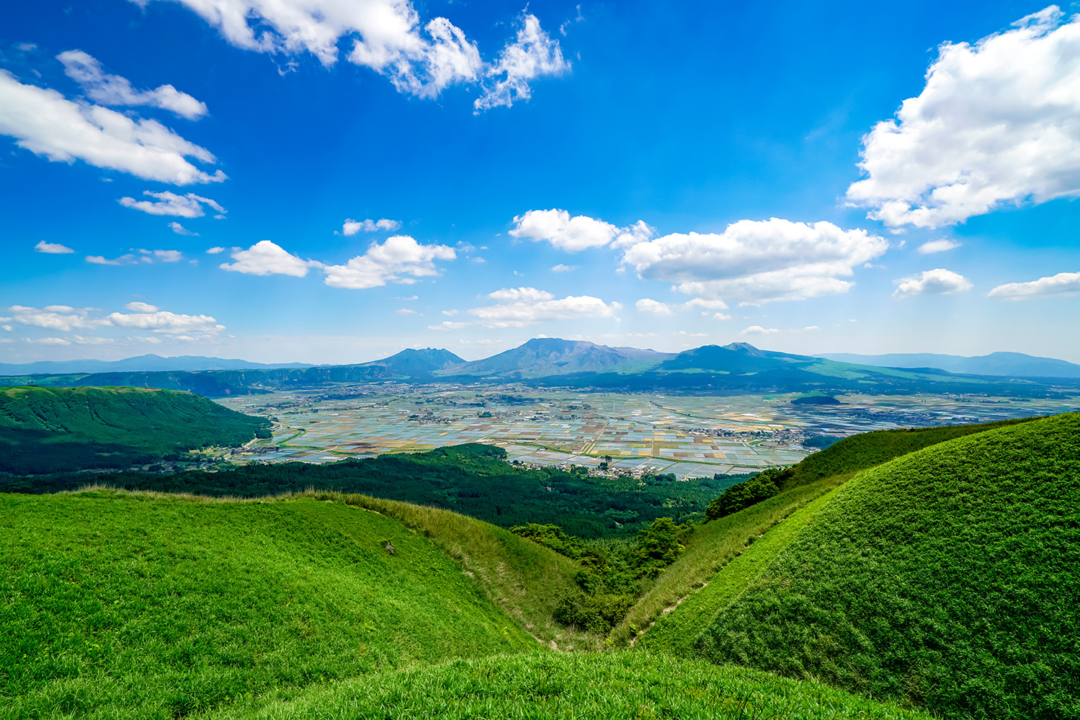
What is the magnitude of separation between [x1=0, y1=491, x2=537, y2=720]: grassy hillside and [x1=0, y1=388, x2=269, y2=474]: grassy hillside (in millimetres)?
157090

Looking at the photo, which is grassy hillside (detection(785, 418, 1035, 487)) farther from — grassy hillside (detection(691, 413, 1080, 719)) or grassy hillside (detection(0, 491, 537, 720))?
grassy hillside (detection(0, 491, 537, 720))

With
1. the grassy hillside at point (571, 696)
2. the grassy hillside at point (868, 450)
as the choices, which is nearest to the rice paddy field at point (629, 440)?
the grassy hillside at point (868, 450)

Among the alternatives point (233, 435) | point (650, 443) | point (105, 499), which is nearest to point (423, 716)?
point (105, 499)

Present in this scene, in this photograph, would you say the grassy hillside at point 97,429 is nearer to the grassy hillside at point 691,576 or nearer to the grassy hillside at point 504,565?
the grassy hillside at point 504,565

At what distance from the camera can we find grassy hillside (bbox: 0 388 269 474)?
124m

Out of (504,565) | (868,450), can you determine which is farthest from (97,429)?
(868,450)

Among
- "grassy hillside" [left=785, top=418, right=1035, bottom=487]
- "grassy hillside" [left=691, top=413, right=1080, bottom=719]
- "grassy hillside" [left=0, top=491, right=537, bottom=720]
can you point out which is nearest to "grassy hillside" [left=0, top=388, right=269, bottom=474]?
"grassy hillside" [left=0, top=491, right=537, bottom=720]

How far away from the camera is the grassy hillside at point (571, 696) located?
7.28 metres

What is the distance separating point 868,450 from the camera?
3516cm

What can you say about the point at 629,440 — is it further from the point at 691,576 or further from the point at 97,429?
the point at 97,429

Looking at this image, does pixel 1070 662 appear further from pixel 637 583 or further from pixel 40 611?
pixel 40 611

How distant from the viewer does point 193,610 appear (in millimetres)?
12062

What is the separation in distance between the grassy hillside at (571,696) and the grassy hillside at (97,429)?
171241 mm

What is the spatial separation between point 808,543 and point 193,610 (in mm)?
23502
